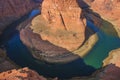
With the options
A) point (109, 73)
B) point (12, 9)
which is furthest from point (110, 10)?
point (109, 73)

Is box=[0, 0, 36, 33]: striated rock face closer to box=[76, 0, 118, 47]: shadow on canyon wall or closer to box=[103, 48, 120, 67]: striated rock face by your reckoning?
box=[76, 0, 118, 47]: shadow on canyon wall

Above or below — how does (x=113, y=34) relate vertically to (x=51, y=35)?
below

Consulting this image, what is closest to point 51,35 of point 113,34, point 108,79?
point 113,34

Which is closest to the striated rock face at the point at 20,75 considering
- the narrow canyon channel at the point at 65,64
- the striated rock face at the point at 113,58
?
the narrow canyon channel at the point at 65,64

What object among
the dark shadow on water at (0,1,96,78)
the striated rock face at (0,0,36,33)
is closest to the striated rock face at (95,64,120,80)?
the dark shadow on water at (0,1,96,78)

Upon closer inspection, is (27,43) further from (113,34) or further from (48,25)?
(113,34)

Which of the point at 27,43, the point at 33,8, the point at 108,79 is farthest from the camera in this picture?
the point at 33,8
